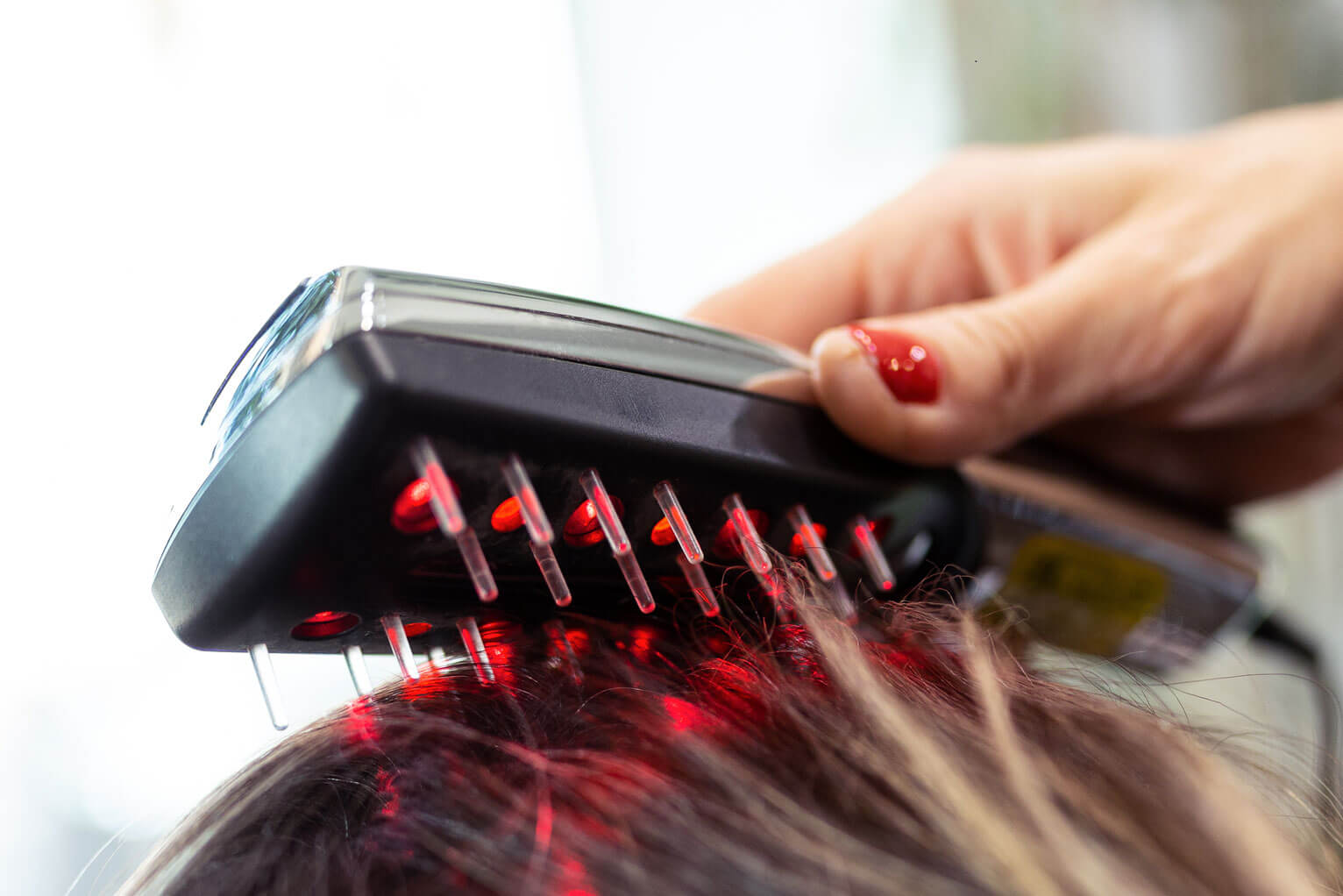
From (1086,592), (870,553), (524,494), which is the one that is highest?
(524,494)

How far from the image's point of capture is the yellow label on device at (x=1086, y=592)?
1.96 ft

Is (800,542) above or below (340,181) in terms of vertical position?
below

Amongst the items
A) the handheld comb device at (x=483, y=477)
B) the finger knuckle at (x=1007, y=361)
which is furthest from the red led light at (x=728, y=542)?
the finger knuckle at (x=1007, y=361)

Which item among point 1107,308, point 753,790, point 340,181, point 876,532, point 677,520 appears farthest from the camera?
point 340,181

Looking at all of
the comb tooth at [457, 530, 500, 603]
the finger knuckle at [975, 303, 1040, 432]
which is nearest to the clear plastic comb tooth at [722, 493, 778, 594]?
the comb tooth at [457, 530, 500, 603]

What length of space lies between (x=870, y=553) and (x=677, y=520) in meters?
0.14

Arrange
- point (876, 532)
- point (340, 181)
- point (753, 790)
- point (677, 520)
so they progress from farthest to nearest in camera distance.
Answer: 1. point (340, 181)
2. point (876, 532)
3. point (677, 520)
4. point (753, 790)

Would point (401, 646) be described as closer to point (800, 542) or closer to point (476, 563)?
point (476, 563)

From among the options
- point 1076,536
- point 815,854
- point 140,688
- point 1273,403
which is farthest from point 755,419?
point 140,688

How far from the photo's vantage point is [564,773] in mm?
241

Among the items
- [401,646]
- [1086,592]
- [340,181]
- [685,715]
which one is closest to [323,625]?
[401,646]

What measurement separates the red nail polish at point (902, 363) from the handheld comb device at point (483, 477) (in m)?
0.04

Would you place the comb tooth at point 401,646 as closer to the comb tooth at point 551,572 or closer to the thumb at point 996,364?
the comb tooth at point 551,572

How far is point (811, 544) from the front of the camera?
380 millimetres
